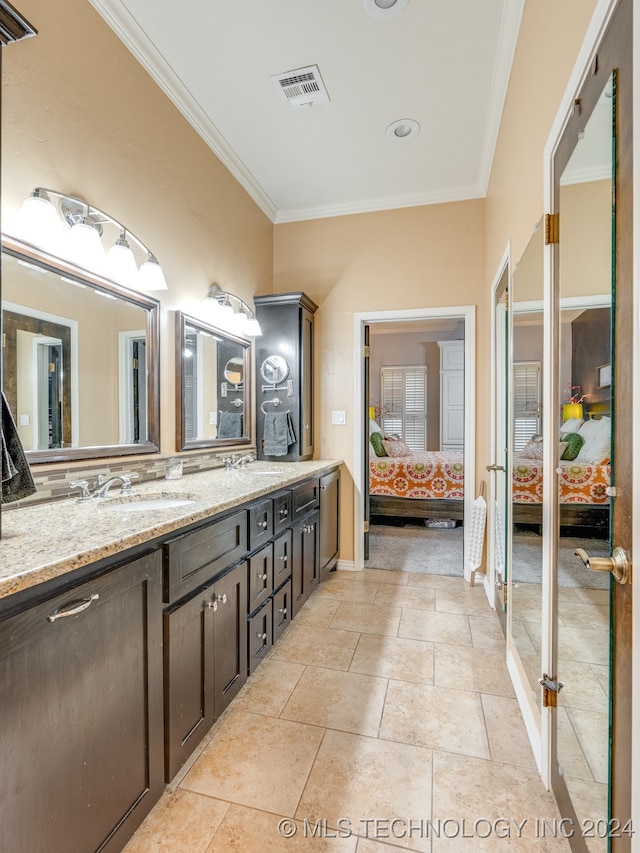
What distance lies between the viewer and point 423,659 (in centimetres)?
216

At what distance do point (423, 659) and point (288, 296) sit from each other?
258 centimetres

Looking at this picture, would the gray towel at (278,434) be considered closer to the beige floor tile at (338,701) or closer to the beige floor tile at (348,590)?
the beige floor tile at (348,590)

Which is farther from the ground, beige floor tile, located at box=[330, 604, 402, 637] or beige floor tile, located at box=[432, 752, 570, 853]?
beige floor tile, located at box=[330, 604, 402, 637]

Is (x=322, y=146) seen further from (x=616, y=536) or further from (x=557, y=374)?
(x=616, y=536)

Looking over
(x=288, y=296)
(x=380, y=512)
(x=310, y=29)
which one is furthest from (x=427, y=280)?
(x=380, y=512)

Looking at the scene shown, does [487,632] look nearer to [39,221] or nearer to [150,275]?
[150,275]

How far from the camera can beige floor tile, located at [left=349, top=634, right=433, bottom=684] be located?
2.04 m

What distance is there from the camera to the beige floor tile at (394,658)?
2.04m

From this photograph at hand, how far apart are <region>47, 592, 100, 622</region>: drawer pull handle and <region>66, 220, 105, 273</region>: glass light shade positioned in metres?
1.36

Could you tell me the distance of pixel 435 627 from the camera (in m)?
2.49

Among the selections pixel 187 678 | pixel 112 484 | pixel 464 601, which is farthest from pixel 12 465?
pixel 464 601

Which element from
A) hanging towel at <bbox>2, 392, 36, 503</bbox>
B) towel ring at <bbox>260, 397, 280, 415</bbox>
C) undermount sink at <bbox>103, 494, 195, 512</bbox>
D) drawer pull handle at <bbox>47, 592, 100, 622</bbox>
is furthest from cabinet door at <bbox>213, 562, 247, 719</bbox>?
towel ring at <bbox>260, 397, 280, 415</bbox>

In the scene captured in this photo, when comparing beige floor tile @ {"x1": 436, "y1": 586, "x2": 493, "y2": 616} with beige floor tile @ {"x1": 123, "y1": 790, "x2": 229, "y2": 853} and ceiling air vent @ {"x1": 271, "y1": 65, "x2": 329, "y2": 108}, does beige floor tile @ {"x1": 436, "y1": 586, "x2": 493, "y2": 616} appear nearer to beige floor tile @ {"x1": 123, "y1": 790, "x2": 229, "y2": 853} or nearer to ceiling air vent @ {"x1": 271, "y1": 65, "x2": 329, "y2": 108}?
beige floor tile @ {"x1": 123, "y1": 790, "x2": 229, "y2": 853}

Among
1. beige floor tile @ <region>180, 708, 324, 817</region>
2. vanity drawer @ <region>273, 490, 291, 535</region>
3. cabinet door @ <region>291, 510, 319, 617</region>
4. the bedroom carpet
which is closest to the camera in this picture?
the bedroom carpet
